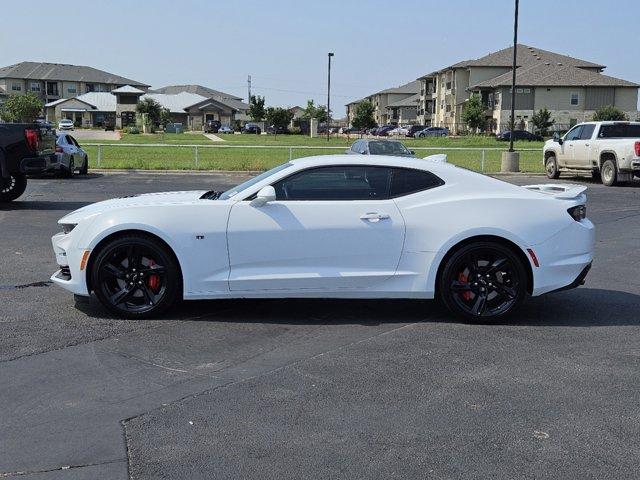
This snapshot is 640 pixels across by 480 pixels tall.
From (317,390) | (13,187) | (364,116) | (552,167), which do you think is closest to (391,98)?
(364,116)

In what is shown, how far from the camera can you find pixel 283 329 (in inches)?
250

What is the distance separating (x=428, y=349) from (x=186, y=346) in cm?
181

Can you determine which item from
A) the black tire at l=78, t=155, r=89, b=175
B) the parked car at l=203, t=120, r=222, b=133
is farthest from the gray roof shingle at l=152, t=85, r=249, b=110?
the black tire at l=78, t=155, r=89, b=175

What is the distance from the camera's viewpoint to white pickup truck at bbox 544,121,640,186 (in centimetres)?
2181

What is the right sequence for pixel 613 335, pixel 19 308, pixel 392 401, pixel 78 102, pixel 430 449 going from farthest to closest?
1. pixel 78 102
2. pixel 19 308
3. pixel 613 335
4. pixel 392 401
5. pixel 430 449

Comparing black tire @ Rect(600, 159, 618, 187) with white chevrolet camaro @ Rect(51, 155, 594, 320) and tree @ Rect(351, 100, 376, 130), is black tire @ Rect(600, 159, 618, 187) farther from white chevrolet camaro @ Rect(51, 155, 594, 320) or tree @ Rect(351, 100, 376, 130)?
tree @ Rect(351, 100, 376, 130)

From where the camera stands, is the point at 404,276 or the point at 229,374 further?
the point at 404,276

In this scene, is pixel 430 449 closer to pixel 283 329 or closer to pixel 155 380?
pixel 155 380

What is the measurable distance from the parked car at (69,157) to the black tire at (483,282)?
61.1 ft

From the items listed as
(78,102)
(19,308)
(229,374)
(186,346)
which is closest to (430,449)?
(229,374)

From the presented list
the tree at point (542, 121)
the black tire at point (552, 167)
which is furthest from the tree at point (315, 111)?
the black tire at point (552, 167)

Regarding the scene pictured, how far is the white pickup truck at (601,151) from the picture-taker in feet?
71.6

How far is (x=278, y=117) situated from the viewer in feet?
350

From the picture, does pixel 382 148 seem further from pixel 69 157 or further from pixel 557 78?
pixel 557 78
